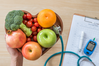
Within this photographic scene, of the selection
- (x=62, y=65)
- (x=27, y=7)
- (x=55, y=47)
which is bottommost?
(x=62, y=65)

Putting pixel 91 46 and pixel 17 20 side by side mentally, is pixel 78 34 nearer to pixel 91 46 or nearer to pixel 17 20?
pixel 91 46

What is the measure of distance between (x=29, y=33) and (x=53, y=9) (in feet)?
0.84

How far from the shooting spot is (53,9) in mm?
651

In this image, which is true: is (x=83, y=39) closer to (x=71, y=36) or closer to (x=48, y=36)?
(x=71, y=36)

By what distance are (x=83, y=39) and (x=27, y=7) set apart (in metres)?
0.41

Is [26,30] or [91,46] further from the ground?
[26,30]

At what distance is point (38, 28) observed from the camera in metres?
0.53

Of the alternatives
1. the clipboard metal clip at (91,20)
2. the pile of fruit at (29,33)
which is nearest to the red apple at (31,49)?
the pile of fruit at (29,33)

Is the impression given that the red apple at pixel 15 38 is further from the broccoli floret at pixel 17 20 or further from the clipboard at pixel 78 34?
the clipboard at pixel 78 34

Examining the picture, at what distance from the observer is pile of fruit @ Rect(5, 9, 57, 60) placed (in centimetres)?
45

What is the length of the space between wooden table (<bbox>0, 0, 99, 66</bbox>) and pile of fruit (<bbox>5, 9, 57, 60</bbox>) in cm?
15

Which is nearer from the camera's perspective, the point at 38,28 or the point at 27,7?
the point at 38,28

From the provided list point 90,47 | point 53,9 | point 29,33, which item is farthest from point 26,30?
point 90,47

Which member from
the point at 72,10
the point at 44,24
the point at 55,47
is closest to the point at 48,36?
the point at 44,24
